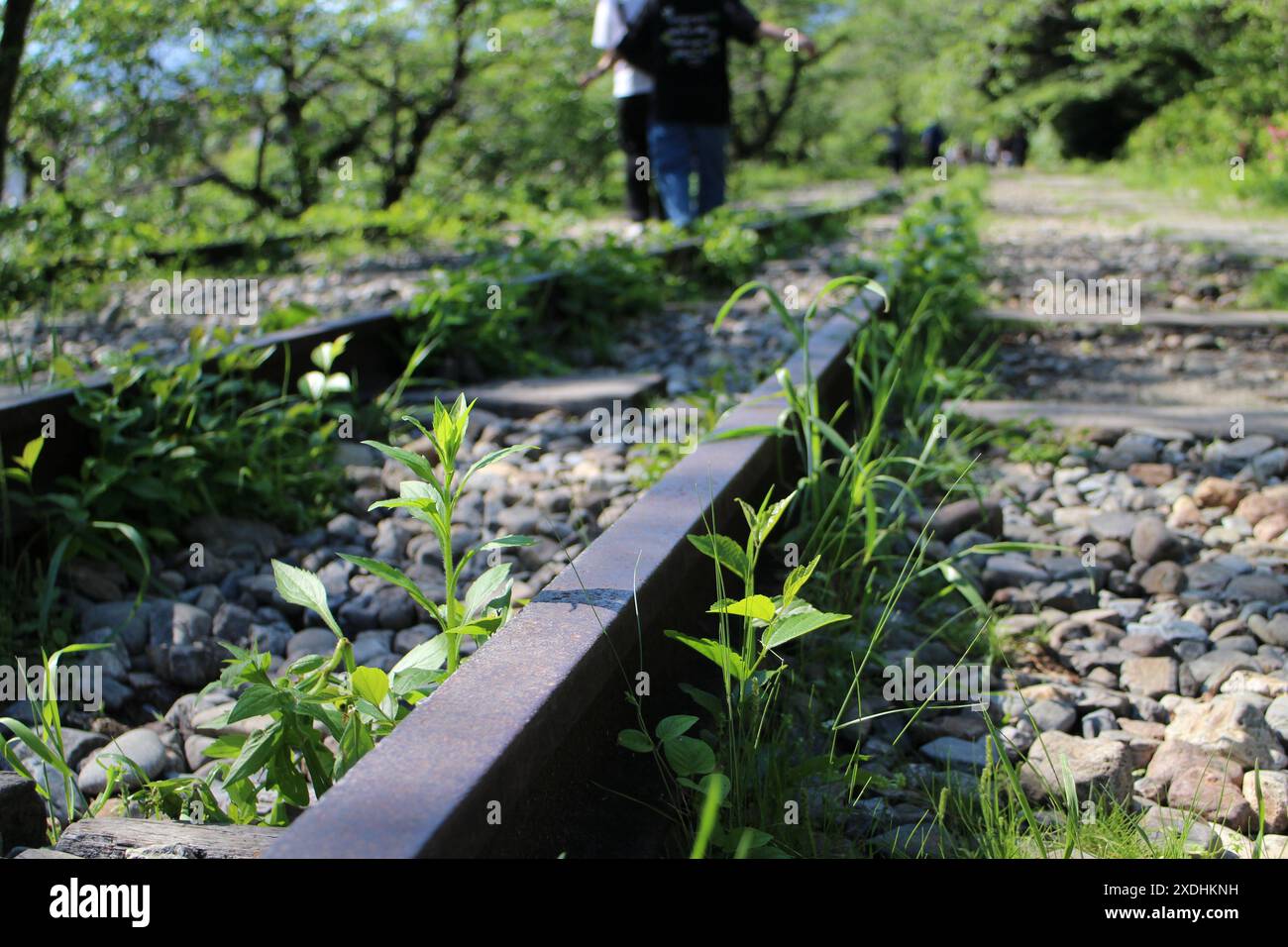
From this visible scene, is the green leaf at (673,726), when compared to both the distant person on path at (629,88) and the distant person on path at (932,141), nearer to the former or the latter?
the distant person on path at (629,88)

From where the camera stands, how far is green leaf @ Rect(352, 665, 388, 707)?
1.63 metres

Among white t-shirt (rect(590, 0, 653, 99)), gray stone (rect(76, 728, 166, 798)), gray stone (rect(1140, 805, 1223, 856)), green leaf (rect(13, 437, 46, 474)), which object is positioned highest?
white t-shirt (rect(590, 0, 653, 99))

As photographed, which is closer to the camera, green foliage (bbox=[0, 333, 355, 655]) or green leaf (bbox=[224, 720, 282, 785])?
green leaf (bbox=[224, 720, 282, 785])

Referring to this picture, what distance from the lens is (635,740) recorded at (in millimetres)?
1633

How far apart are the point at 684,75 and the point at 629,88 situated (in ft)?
2.07

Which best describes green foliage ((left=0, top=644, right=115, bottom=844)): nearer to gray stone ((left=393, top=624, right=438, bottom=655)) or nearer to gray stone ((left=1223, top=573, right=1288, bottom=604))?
gray stone ((left=393, top=624, right=438, bottom=655))

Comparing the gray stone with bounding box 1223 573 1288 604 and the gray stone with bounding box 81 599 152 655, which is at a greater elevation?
the gray stone with bounding box 81 599 152 655

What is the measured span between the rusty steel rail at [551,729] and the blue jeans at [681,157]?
660cm

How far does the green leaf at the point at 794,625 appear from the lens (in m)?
1.61

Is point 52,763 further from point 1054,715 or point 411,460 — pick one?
point 1054,715

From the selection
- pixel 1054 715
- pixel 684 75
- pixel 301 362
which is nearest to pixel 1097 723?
pixel 1054 715

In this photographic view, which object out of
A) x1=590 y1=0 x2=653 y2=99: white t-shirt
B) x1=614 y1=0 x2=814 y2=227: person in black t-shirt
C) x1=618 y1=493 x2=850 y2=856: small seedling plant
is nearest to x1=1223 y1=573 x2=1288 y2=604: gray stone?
x1=618 y1=493 x2=850 y2=856: small seedling plant
